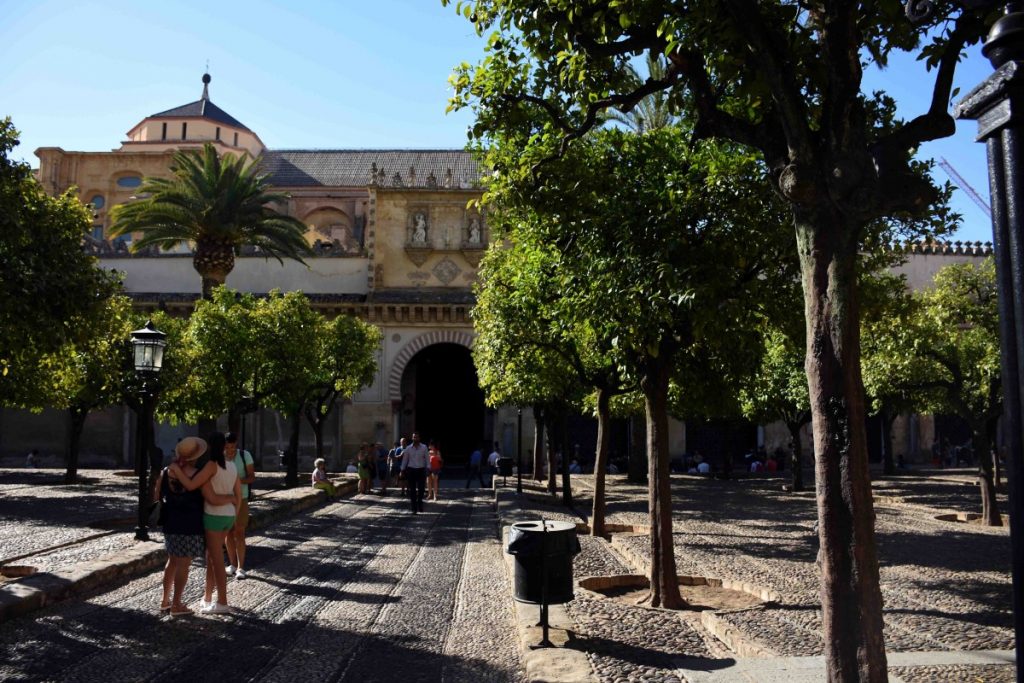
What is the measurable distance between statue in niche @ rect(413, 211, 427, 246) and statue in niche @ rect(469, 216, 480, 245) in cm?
190

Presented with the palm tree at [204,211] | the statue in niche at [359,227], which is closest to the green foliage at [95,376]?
the palm tree at [204,211]

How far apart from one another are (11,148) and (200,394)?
12067 mm

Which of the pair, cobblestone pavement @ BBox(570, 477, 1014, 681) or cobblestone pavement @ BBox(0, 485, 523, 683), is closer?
cobblestone pavement @ BBox(0, 485, 523, 683)

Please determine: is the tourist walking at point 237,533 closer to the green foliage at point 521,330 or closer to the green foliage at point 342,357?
the green foliage at point 521,330

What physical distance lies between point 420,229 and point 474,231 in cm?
225

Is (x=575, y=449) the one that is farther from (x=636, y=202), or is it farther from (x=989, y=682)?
(x=989, y=682)

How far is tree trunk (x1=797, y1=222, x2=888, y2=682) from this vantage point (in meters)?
4.17

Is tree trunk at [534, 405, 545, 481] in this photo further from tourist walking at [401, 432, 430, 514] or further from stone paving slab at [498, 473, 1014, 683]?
tourist walking at [401, 432, 430, 514]

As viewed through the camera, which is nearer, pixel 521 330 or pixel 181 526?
pixel 181 526

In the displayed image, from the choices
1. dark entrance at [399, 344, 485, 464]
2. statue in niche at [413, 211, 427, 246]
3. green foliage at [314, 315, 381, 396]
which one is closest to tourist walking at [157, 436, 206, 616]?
green foliage at [314, 315, 381, 396]

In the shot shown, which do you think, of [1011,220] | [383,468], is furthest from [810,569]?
[383,468]

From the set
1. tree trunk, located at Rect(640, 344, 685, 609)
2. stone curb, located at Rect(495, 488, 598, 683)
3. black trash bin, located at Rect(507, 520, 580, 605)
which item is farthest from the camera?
tree trunk, located at Rect(640, 344, 685, 609)

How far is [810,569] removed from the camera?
387 inches

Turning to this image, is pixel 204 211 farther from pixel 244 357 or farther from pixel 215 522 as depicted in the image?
pixel 215 522
